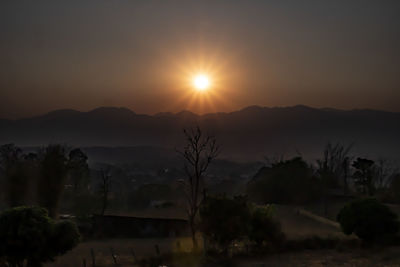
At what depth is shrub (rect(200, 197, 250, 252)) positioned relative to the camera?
83.6ft

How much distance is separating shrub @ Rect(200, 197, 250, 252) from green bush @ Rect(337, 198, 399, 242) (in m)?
7.73

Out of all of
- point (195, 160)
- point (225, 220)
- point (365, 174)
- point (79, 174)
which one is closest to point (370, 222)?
point (225, 220)

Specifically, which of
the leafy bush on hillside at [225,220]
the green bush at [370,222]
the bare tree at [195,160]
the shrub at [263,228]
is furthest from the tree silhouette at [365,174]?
the leafy bush on hillside at [225,220]

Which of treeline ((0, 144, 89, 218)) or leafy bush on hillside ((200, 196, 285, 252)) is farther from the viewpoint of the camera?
treeline ((0, 144, 89, 218))

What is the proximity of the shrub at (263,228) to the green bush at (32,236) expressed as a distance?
11.4 metres

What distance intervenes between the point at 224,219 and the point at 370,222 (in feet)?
32.3

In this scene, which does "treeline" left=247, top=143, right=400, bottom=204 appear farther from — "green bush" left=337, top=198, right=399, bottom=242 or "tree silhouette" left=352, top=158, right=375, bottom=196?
"green bush" left=337, top=198, right=399, bottom=242

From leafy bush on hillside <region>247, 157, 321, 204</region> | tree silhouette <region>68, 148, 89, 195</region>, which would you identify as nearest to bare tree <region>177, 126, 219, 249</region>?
leafy bush on hillside <region>247, 157, 321, 204</region>

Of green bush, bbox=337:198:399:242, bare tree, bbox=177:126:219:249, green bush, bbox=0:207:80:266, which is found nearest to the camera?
green bush, bbox=0:207:80:266

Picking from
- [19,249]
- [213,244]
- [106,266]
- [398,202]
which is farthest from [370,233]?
[398,202]

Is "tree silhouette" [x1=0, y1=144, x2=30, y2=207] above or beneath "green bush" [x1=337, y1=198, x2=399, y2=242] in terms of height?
above

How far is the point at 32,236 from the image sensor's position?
19234 mm

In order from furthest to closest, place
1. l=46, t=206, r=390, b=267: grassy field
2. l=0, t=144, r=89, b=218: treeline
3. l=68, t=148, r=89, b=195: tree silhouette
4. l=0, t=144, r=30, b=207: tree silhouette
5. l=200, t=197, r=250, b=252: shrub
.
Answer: l=68, t=148, r=89, b=195: tree silhouette, l=0, t=144, r=30, b=207: tree silhouette, l=0, t=144, r=89, b=218: treeline, l=200, t=197, r=250, b=252: shrub, l=46, t=206, r=390, b=267: grassy field

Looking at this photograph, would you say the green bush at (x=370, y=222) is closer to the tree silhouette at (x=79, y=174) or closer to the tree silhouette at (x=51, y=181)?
the tree silhouette at (x=51, y=181)
